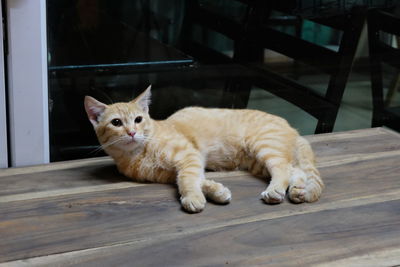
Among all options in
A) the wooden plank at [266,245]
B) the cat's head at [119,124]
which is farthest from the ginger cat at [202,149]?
the wooden plank at [266,245]

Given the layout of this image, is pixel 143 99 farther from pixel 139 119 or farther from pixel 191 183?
pixel 191 183

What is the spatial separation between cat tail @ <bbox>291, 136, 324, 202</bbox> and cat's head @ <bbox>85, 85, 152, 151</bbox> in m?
0.54

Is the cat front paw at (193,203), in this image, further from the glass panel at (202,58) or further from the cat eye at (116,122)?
the glass panel at (202,58)

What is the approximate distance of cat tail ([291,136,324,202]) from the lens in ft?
5.91

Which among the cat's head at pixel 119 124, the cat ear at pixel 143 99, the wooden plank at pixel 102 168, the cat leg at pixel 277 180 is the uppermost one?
the cat ear at pixel 143 99

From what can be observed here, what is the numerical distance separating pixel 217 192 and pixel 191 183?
0.09 meters

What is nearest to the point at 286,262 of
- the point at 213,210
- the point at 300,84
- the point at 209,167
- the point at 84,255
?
the point at 213,210

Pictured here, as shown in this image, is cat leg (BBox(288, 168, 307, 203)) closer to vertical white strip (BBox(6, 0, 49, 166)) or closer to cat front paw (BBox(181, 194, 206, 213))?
cat front paw (BBox(181, 194, 206, 213))

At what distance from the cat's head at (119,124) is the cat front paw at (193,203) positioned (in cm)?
29

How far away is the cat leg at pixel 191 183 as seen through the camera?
171 cm

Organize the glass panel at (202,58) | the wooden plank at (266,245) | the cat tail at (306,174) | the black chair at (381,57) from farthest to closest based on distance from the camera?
the black chair at (381,57) < the glass panel at (202,58) < the cat tail at (306,174) < the wooden plank at (266,245)

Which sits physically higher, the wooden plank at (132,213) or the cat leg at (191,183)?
the cat leg at (191,183)

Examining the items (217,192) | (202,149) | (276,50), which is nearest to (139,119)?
(202,149)

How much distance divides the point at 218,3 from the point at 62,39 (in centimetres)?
67
